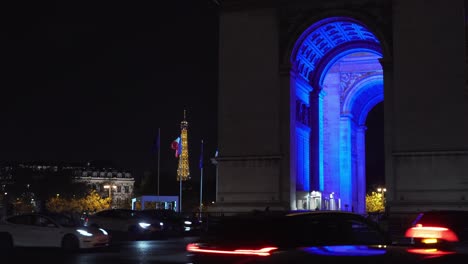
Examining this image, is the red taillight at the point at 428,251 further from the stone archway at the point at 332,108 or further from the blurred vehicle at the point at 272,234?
the stone archway at the point at 332,108

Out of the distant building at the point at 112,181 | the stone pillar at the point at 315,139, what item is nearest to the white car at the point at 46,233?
the stone pillar at the point at 315,139

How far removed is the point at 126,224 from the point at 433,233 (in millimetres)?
19859

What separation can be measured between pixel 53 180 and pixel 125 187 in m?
84.1

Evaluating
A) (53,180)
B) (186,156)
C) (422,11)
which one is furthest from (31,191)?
(422,11)

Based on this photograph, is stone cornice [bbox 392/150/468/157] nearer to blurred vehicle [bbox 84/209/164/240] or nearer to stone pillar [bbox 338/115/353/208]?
blurred vehicle [bbox 84/209/164/240]

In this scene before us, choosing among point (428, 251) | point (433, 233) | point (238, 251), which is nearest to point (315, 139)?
point (433, 233)

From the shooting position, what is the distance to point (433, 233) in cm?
1263

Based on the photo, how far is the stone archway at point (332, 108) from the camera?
36875 millimetres

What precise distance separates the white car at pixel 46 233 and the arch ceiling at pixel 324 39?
18.0m

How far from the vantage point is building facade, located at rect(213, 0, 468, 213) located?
3200cm

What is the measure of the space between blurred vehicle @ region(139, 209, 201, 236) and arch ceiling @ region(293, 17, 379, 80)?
10.1m

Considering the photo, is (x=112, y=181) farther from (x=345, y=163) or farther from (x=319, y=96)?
(x=319, y=96)

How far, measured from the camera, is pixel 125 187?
172 metres

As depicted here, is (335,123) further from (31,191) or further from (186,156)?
(186,156)
